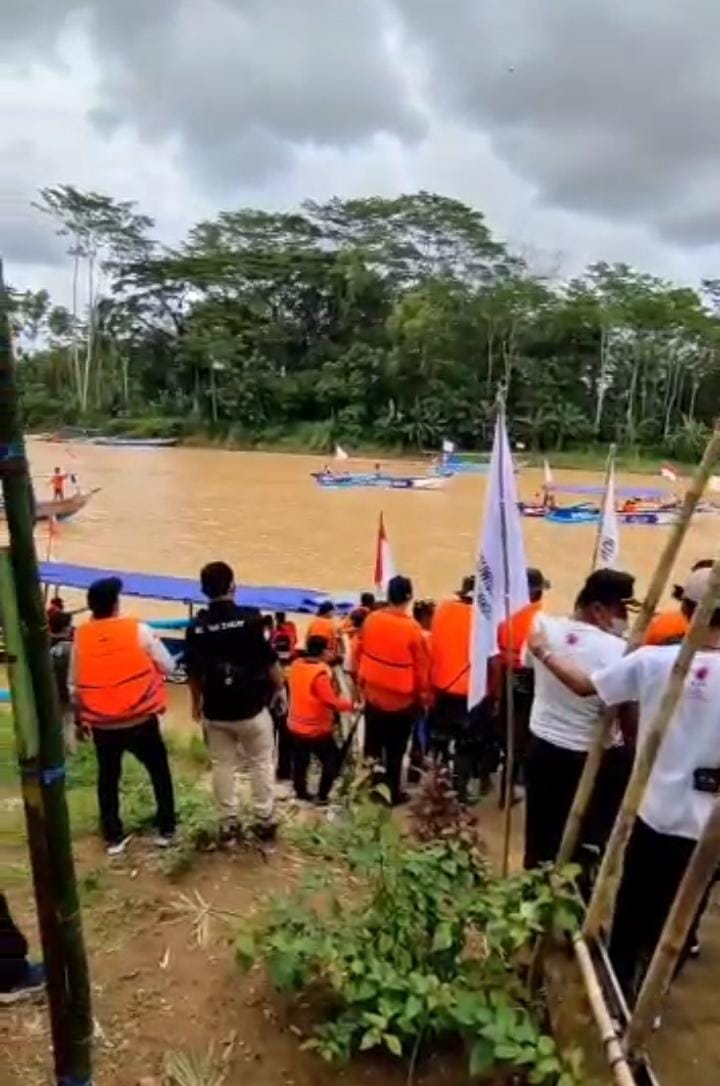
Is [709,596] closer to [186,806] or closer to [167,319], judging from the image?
[186,806]

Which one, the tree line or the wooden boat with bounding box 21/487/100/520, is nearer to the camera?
the wooden boat with bounding box 21/487/100/520

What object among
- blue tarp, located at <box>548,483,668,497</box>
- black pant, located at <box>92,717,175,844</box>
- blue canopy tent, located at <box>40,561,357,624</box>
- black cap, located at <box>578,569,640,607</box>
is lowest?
blue tarp, located at <box>548,483,668,497</box>

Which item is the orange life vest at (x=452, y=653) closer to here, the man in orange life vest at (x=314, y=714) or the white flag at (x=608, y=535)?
the man in orange life vest at (x=314, y=714)

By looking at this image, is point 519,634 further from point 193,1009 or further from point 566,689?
point 193,1009

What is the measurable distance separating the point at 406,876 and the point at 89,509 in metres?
28.3

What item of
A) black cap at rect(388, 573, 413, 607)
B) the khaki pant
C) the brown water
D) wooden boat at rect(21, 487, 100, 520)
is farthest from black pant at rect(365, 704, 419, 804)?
wooden boat at rect(21, 487, 100, 520)

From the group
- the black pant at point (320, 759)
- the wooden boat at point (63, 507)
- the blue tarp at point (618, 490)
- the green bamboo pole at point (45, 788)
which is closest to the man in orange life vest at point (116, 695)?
the black pant at point (320, 759)

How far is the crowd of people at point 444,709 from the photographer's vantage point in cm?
272

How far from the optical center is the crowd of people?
272 cm

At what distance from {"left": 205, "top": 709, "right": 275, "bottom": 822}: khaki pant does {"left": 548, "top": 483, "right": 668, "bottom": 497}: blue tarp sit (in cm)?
3156

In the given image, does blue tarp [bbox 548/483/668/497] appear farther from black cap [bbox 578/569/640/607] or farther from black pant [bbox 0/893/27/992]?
black pant [bbox 0/893/27/992]

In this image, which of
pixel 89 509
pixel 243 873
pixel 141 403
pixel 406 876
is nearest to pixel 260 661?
pixel 243 873

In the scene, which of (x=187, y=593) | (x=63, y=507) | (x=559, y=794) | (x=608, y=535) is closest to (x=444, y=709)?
(x=559, y=794)

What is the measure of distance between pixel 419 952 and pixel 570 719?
101 cm
